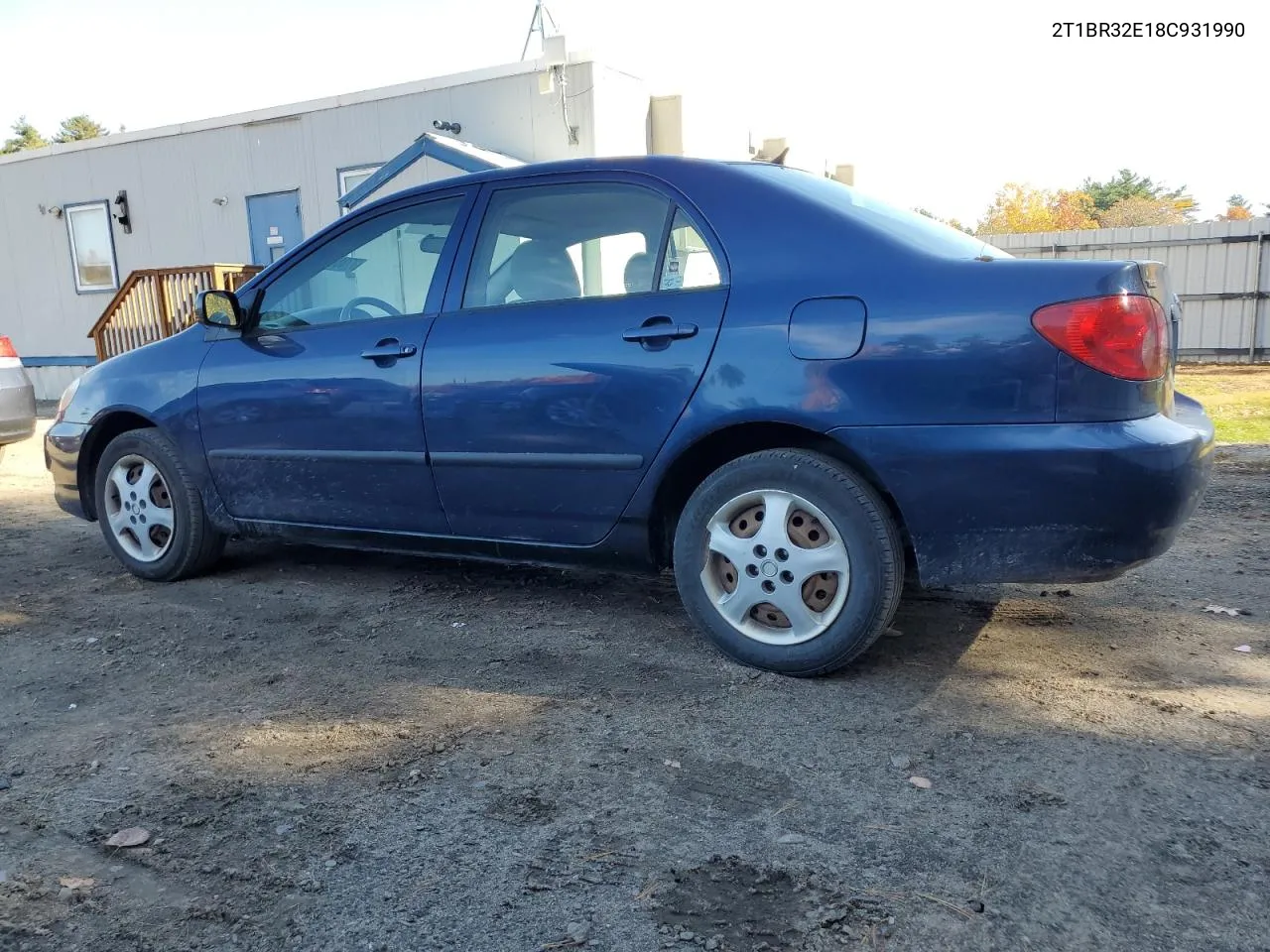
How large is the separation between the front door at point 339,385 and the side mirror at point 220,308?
0.06 meters

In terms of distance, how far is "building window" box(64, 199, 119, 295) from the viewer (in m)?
15.0

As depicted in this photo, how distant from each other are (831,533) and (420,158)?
916cm

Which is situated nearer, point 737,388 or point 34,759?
point 34,759

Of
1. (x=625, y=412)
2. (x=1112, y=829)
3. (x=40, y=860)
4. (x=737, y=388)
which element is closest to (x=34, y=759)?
(x=40, y=860)

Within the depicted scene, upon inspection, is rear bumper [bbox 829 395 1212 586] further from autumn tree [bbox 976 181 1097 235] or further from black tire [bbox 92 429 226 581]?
autumn tree [bbox 976 181 1097 235]

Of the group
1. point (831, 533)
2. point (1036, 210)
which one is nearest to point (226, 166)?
point (831, 533)

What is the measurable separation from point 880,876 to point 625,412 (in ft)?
5.53

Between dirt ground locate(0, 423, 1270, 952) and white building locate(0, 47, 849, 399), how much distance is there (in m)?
6.65

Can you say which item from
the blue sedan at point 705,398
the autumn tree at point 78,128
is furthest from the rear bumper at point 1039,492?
the autumn tree at point 78,128

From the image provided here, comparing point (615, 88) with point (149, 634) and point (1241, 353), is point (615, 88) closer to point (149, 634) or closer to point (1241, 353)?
point (149, 634)

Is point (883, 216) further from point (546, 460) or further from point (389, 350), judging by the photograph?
point (389, 350)

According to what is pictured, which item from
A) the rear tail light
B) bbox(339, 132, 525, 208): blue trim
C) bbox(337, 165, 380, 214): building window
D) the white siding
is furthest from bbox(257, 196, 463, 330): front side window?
bbox(337, 165, 380, 214): building window

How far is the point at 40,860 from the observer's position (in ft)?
7.13

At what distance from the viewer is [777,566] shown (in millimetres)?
3070
